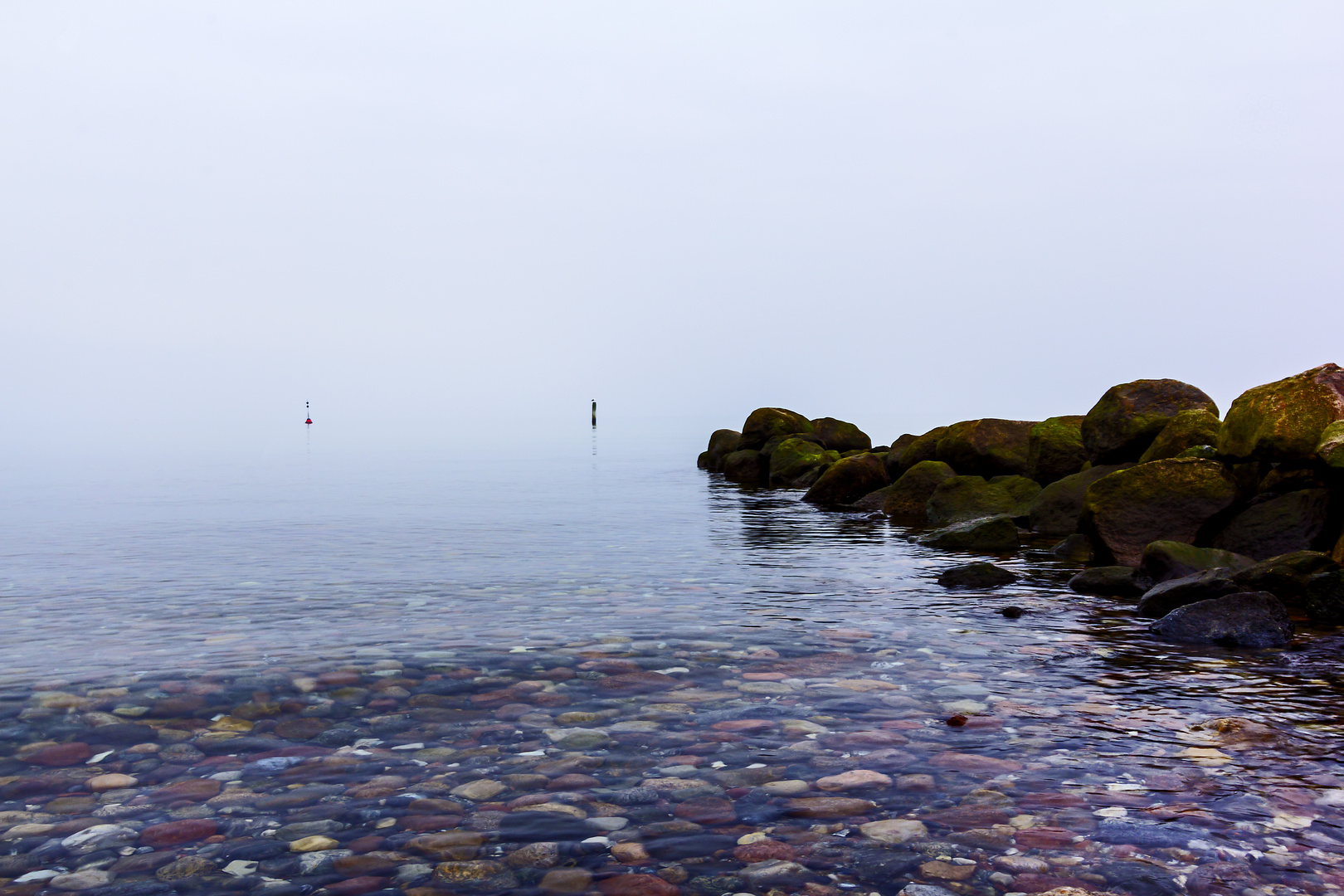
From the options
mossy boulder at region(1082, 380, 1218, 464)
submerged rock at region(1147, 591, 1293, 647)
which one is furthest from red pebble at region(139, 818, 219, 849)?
mossy boulder at region(1082, 380, 1218, 464)

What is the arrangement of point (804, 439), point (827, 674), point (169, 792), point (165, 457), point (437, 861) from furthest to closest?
point (165, 457) < point (804, 439) < point (827, 674) < point (169, 792) < point (437, 861)

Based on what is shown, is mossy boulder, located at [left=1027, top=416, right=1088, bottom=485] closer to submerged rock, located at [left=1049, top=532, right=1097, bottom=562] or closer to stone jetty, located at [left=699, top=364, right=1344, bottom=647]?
stone jetty, located at [left=699, top=364, right=1344, bottom=647]

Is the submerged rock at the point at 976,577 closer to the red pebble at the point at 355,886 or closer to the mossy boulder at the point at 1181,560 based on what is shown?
the mossy boulder at the point at 1181,560

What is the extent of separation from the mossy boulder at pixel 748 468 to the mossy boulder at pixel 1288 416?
26320 millimetres

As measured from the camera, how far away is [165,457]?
6806 cm

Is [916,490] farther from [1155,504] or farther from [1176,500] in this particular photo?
[1176,500]

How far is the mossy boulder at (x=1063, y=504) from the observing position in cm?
2139

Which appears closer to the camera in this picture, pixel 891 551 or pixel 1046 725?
pixel 1046 725

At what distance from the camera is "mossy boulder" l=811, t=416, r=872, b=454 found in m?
42.2

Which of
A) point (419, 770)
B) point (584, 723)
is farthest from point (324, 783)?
point (584, 723)

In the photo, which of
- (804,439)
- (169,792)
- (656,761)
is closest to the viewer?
(169,792)

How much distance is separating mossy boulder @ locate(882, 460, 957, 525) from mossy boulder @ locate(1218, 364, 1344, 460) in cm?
1030

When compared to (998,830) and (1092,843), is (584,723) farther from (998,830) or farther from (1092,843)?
(1092,843)

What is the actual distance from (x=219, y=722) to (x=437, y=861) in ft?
12.3
